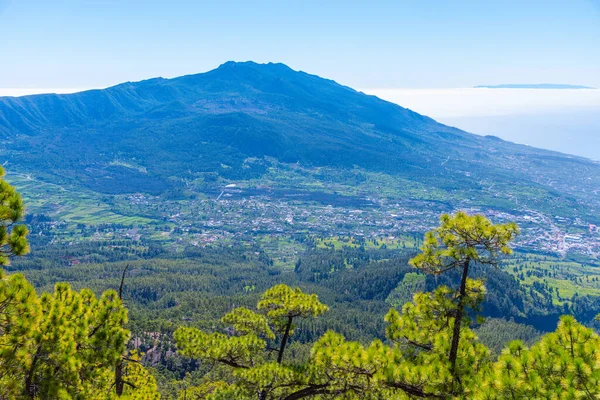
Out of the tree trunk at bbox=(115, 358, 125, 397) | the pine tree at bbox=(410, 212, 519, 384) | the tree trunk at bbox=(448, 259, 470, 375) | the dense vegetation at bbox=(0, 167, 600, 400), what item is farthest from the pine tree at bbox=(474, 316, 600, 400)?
the tree trunk at bbox=(115, 358, 125, 397)

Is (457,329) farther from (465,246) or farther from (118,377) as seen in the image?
(118,377)

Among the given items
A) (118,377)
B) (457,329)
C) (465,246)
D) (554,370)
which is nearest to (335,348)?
(457,329)

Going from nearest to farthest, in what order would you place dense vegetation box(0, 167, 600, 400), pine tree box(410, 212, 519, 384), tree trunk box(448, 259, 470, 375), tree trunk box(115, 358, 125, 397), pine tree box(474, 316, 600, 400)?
pine tree box(474, 316, 600, 400), dense vegetation box(0, 167, 600, 400), pine tree box(410, 212, 519, 384), tree trunk box(448, 259, 470, 375), tree trunk box(115, 358, 125, 397)

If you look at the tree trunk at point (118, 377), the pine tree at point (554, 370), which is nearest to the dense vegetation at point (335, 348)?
the pine tree at point (554, 370)

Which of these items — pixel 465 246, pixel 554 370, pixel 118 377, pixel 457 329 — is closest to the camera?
pixel 554 370

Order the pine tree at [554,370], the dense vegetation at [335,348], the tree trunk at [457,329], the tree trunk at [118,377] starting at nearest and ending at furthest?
the pine tree at [554,370] < the dense vegetation at [335,348] < the tree trunk at [457,329] < the tree trunk at [118,377]

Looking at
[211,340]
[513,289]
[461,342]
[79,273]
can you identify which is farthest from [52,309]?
[513,289]

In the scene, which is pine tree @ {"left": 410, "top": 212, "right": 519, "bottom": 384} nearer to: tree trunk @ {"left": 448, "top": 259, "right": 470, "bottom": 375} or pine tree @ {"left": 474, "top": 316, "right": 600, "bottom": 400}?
tree trunk @ {"left": 448, "top": 259, "right": 470, "bottom": 375}

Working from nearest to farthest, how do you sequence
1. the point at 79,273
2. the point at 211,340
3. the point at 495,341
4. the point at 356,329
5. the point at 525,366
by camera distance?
the point at 525,366, the point at 211,340, the point at 495,341, the point at 356,329, the point at 79,273

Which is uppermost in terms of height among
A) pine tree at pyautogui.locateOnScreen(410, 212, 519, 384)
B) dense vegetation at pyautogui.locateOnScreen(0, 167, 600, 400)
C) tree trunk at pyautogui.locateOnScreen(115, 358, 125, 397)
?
pine tree at pyautogui.locateOnScreen(410, 212, 519, 384)

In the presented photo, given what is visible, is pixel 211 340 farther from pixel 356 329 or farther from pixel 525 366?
pixel 356 329

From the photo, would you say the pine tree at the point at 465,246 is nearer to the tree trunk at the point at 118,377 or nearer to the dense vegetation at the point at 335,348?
the dense vegetation at the point at 335,348
